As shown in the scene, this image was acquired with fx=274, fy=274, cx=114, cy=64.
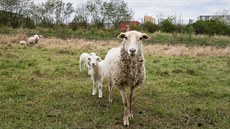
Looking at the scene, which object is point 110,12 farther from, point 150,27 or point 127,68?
point 127,68

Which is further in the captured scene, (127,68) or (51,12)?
(51,12)

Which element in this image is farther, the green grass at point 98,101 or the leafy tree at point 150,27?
the leafy tree at point 150,27

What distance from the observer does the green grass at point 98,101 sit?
233 inches

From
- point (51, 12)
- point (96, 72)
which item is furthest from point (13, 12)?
point (96, 72)

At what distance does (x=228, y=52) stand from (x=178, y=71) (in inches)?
352

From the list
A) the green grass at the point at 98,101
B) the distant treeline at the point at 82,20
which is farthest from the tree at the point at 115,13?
the green grass at the point at 98,101

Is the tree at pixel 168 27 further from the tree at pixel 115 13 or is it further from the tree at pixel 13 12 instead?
the tree at pixel 13 12

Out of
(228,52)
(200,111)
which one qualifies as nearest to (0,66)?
(200,111)

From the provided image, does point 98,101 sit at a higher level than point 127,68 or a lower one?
lower

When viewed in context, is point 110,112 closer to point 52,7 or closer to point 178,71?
point 178,71

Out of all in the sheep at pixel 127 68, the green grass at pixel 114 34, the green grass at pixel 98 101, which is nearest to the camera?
the sheep at pixel 127 68

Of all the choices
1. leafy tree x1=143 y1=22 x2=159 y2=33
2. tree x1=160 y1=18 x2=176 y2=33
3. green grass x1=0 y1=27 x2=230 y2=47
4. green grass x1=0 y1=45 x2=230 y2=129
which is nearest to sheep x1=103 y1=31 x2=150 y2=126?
green grass x1=0 y1=45 x2=230 y2=129

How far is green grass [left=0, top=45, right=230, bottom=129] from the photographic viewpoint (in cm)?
593

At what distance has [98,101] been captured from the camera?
720 cm
